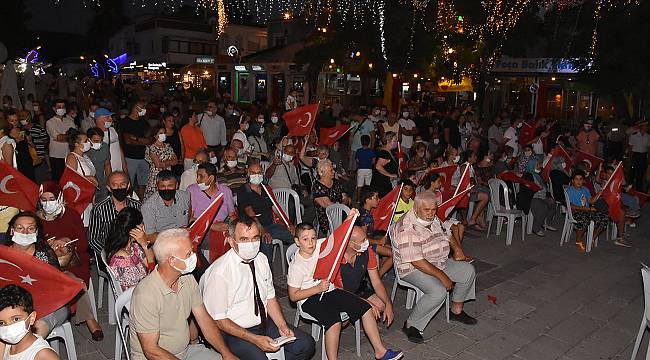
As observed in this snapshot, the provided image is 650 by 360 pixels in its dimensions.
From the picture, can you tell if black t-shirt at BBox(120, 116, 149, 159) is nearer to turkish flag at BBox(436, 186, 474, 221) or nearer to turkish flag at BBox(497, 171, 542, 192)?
turkish flag at BBox(436, 186, 474, 221)

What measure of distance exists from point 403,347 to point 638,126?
11545 mm

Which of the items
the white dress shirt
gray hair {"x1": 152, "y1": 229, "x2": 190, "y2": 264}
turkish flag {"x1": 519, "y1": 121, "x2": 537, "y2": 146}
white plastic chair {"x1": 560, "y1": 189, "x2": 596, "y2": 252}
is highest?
turkish flag {"x1": 519, "y1": 121, "x2": 537, "y2": 146}

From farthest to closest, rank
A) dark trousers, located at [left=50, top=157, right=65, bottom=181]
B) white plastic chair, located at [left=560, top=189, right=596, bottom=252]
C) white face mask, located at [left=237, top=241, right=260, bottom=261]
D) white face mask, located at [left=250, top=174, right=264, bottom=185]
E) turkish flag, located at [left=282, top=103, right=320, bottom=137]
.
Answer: turkish flag, located at [left=282, top=103, right=320, bottom=137], dark trousers, located at [left=50, top=157, right=65, bottom=181], white plastic chair, located at [left=560, top=189, right=596, bottom=252], white face mask, located at [left=250, top=174, right=264, bottom=185], white face mask, located at [left=237, top=241, right=260, bottom=261]

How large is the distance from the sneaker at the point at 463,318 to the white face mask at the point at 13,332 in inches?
175

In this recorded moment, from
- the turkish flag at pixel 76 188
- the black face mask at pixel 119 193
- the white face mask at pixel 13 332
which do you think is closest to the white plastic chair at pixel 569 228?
the black face mask at pixel 119 193

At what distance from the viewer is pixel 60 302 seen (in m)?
4.25

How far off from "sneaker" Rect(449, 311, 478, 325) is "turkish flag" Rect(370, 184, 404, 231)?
4.43 ft

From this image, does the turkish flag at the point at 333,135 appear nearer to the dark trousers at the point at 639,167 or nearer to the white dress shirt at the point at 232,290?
the white dress shirt at the point at 232,290

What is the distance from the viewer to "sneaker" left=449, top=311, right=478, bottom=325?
6.41m

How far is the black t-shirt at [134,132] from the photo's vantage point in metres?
9.52

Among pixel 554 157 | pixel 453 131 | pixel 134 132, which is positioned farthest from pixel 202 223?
pixel 453 131

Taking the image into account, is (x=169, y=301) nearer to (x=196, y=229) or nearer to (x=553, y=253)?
(x=196, y=229)

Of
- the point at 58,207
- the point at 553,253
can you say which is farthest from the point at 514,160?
the point at 58,207

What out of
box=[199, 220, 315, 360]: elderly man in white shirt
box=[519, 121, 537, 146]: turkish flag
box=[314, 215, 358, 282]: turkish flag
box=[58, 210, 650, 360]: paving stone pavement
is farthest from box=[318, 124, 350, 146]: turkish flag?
box=[199, 220, 315, 360]: elderly man in white shirt
